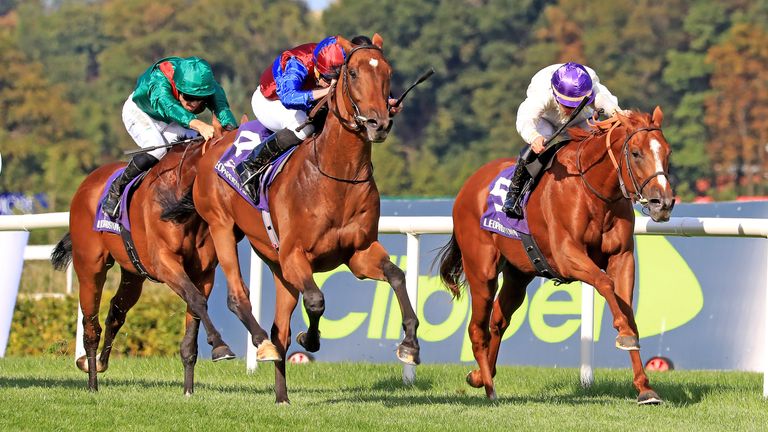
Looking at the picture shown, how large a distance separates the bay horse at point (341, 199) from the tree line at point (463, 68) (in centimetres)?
3739

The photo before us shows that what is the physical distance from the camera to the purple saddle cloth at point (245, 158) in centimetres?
820

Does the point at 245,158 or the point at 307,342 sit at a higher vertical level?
the point at 245,158

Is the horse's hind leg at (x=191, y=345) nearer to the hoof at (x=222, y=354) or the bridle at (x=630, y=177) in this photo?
the hoof at (x=222, y=354)

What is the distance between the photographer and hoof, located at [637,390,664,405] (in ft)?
25.3

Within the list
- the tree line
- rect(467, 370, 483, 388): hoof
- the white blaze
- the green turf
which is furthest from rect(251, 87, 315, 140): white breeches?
the tree line

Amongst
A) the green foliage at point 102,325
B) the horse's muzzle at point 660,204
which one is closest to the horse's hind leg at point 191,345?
the horse's muzzle at point 660,204

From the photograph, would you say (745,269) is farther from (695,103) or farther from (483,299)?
(695,103)

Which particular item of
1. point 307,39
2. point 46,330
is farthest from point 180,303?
point 307,39

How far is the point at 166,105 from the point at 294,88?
1.24m

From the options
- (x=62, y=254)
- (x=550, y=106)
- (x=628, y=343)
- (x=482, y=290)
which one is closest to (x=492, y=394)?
(x=482, y=290)

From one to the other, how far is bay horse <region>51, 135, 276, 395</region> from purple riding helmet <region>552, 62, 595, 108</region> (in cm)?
213

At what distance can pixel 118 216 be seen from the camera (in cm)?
914

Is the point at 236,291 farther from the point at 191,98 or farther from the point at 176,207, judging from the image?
the point at 191,98

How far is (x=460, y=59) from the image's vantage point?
67.1 m
